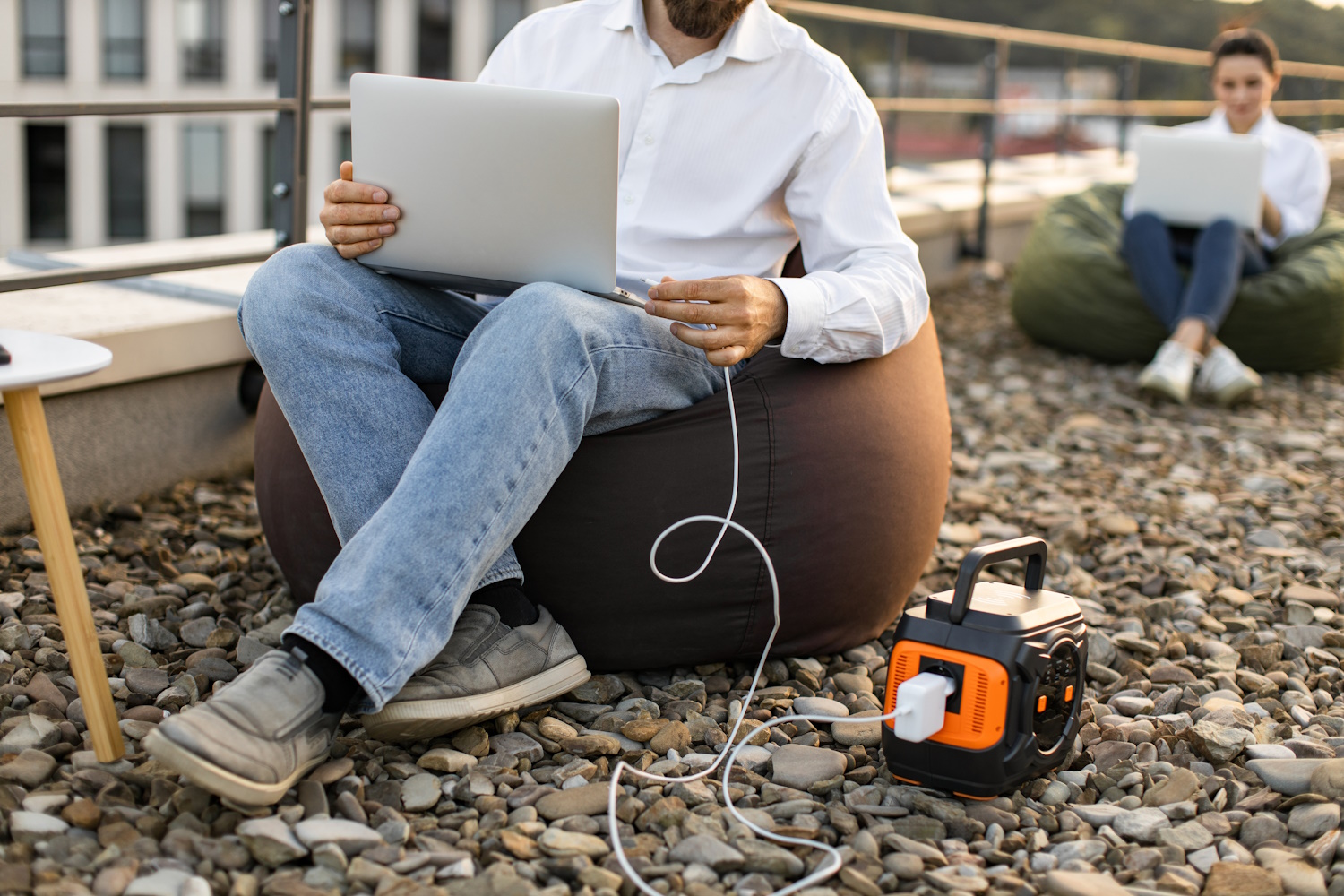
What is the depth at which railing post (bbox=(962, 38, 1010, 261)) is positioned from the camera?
221 inches

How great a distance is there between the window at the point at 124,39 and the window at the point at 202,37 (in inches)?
33.6

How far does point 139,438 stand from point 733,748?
1.42 metres

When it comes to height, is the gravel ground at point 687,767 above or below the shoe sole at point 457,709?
below

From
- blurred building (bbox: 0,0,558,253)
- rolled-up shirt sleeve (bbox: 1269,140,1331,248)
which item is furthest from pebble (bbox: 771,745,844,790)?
blurred building (bbox: 0,0,558,253)

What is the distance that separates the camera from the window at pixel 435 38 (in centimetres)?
2967

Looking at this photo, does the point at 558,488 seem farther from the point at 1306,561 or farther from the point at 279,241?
the point at 1306,561

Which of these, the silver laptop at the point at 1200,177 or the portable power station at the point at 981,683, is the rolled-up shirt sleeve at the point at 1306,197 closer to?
the silver laptop at the point at 1200,177

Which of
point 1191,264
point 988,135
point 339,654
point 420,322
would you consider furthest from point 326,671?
point 988,135

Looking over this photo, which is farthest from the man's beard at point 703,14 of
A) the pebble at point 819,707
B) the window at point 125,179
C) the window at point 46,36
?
the window at point 125,179

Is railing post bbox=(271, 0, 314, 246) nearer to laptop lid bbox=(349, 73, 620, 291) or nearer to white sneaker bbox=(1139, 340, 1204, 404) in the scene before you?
laptop lid bbox=(349, 73, 620, 291)

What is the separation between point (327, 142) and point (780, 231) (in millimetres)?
29971

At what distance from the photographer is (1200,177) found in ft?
12.6

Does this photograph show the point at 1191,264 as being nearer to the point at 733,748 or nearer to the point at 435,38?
the point at 733,748

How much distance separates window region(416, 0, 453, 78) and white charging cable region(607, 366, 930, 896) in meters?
29.6
